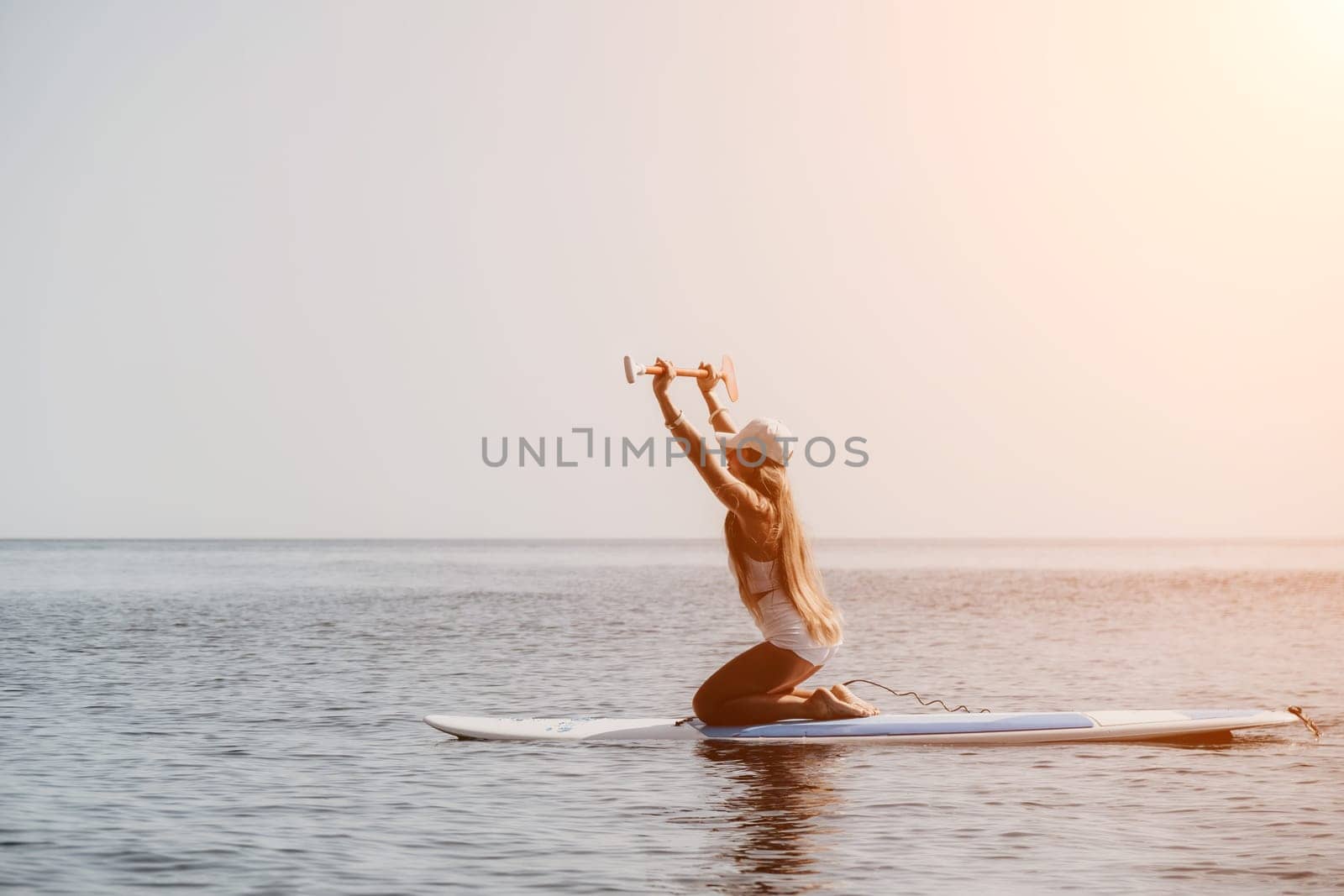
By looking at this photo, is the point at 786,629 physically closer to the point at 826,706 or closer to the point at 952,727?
the point at 826,706

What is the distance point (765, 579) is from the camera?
29.9 feet

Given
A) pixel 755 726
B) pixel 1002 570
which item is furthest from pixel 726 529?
pixel 1002 570

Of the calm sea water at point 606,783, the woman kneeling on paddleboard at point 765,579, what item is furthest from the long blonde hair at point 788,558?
the calm sea water at point 606,783

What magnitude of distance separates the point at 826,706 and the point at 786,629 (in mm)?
1156

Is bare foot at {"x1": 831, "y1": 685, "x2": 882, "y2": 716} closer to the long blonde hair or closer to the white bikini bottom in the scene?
the white bikini bottom

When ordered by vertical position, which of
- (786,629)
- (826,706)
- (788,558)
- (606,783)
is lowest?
(606,783)

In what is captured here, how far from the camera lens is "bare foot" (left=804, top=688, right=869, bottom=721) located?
33.0 ft

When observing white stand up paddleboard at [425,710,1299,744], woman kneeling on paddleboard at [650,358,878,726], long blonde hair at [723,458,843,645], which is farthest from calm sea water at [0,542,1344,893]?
long blonde hair at [723,458,843,645]

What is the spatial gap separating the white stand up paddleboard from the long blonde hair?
112 cm

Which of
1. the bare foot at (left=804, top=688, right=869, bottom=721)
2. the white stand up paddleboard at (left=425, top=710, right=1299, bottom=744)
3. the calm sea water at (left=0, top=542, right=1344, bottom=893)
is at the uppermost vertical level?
the bare foot at (left=804, top=688, right=869, bottom=721)

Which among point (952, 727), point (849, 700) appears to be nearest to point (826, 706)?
point (849, 700)

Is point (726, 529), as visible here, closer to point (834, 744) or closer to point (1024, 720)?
point (834, 744)

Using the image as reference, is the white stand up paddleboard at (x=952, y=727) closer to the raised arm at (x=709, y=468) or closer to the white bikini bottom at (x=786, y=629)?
the white bikini bottom at (x=786, y=629)

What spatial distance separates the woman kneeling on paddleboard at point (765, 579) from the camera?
28.1 feet
